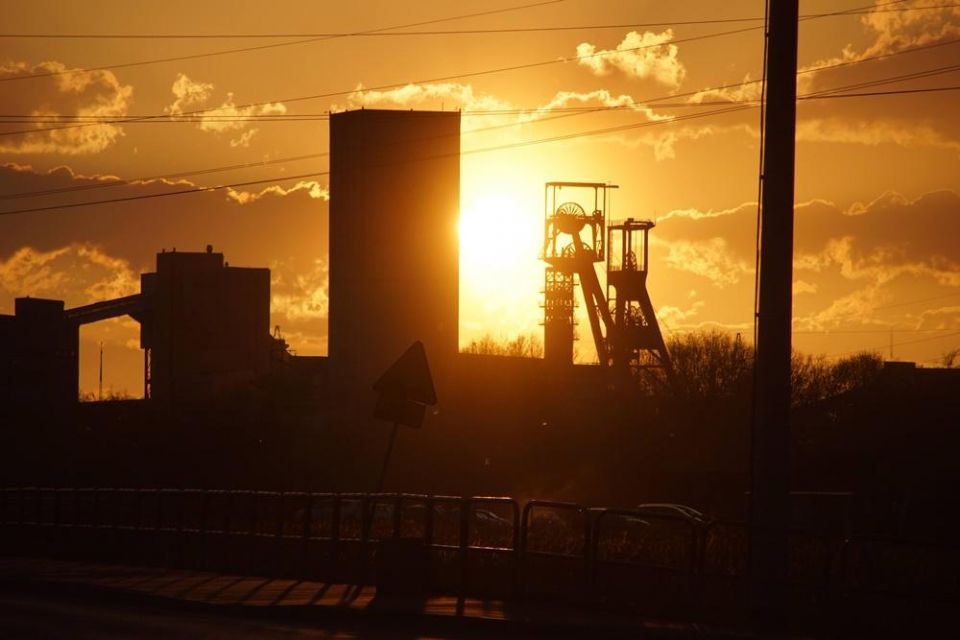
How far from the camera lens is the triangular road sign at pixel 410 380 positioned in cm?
2150

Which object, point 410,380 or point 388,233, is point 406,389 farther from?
point 388,233

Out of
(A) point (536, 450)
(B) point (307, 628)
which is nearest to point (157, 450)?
(A) point (536, 450)

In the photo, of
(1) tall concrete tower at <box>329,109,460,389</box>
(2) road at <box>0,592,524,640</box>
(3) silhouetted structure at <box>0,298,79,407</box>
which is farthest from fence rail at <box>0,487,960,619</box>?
(1) tall concrete tower at <box>329,109,460,389</box>

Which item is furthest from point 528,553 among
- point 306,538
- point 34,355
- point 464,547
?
point 34,355

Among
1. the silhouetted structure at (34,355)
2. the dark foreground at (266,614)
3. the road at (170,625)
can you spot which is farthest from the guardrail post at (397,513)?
the silhouetted structure at (34,355)

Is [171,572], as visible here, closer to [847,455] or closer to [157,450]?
[847,455]

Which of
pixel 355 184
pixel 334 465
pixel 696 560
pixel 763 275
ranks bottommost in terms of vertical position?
pixel 334 465

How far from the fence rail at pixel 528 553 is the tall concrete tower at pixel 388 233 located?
106696 millimetres

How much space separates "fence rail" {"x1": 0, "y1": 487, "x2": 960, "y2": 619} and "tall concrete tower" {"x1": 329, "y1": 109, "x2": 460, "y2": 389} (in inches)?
4201

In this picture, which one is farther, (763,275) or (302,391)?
(302,391)

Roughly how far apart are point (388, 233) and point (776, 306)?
12071 cm

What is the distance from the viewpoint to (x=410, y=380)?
21.6 m

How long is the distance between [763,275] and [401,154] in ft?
391

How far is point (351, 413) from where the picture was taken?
127m
